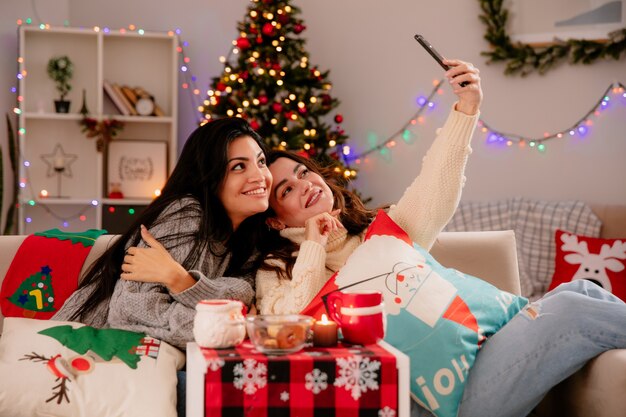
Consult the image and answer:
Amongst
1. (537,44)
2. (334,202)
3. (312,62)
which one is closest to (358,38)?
(312,62)

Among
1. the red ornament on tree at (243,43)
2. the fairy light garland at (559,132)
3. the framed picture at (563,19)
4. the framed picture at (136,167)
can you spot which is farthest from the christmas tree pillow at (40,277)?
the framed picture at (563,19)

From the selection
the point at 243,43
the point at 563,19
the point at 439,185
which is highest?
the point at 563,19

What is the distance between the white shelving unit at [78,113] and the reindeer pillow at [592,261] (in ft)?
7.40

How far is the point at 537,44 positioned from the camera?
4.68 m

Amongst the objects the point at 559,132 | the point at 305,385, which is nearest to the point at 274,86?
the point at 559,132

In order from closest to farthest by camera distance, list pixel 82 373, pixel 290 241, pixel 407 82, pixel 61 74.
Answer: pixel 82 373 < pixel 290 241 < pixel 61 74 < pixel 407 82

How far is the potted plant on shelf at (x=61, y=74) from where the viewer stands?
180 inches

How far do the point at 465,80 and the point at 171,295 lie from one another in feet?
2.97

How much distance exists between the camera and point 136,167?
15.5 ft

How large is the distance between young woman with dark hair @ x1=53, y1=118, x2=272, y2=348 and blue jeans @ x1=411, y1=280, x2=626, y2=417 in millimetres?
602

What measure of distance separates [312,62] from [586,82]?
1.65 metres

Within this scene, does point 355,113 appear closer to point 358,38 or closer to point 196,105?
point 358,38

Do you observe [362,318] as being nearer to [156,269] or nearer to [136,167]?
[156,269]

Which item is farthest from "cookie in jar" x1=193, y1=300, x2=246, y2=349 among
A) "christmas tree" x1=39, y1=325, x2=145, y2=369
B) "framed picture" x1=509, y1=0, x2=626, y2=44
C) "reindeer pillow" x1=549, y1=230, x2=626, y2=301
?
"framed picture" x1=509, y1=0, x2=626, y2=44
